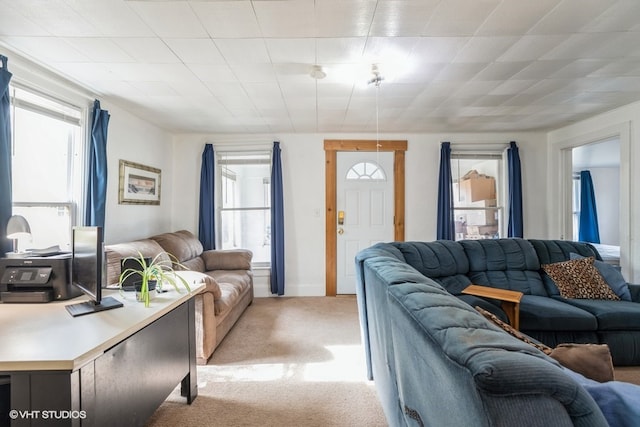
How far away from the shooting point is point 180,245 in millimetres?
3367

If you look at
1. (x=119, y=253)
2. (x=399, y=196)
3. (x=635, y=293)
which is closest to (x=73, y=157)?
(x=119, y=253)

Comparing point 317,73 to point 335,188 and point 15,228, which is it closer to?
point 335,188

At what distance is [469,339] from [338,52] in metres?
2.08

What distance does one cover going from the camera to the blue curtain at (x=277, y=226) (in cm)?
416

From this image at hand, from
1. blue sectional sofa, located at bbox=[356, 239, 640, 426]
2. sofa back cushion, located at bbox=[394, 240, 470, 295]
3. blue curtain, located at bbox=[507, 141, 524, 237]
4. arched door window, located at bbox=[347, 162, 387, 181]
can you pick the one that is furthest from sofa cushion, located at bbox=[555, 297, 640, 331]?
arched door window, located at bbox=[347, 162, 387, 181]

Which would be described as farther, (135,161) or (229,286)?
(135,161)

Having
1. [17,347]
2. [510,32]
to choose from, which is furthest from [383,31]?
[17,347]

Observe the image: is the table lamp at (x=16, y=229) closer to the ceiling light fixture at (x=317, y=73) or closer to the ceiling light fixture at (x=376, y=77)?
the ceiling light fixture at (x=317, y=73)

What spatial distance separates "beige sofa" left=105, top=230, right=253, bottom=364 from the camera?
2.36 meters

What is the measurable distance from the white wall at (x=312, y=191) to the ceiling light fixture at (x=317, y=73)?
6.23 ft

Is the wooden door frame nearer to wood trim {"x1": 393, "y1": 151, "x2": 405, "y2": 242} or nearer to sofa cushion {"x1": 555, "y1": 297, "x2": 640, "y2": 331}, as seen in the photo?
wood trim {"x1": 393, "y1": 151, "x2": 405, "y2": 242}

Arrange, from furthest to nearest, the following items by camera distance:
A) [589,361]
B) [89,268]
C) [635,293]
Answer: [635,293] < [89,268] < [589,361]

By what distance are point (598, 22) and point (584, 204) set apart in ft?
21.4

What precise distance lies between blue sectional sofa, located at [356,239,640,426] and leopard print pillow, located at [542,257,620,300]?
4.2 inches
